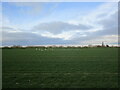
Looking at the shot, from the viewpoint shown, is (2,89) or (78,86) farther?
(78,86)

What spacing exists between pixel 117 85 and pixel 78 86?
1367 mm

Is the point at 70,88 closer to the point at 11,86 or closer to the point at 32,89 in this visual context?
the point at 32,89

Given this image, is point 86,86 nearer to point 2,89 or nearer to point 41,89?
point 41,89

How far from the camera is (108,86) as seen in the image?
6.64 meters

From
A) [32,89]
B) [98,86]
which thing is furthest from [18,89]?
[98,86]

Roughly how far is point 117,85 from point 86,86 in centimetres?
110

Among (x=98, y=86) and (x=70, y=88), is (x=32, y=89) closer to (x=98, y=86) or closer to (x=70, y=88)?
(x=70, y=88)

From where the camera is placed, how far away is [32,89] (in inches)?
245

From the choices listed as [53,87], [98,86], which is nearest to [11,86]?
[53,87]

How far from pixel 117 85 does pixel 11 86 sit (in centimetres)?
369

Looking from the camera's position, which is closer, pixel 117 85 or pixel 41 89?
pixel 41 89

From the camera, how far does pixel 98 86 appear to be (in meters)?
6.63

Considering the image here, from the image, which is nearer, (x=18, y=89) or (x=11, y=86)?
(x=18, y=89)

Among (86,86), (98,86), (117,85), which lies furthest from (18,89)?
(117,85)
